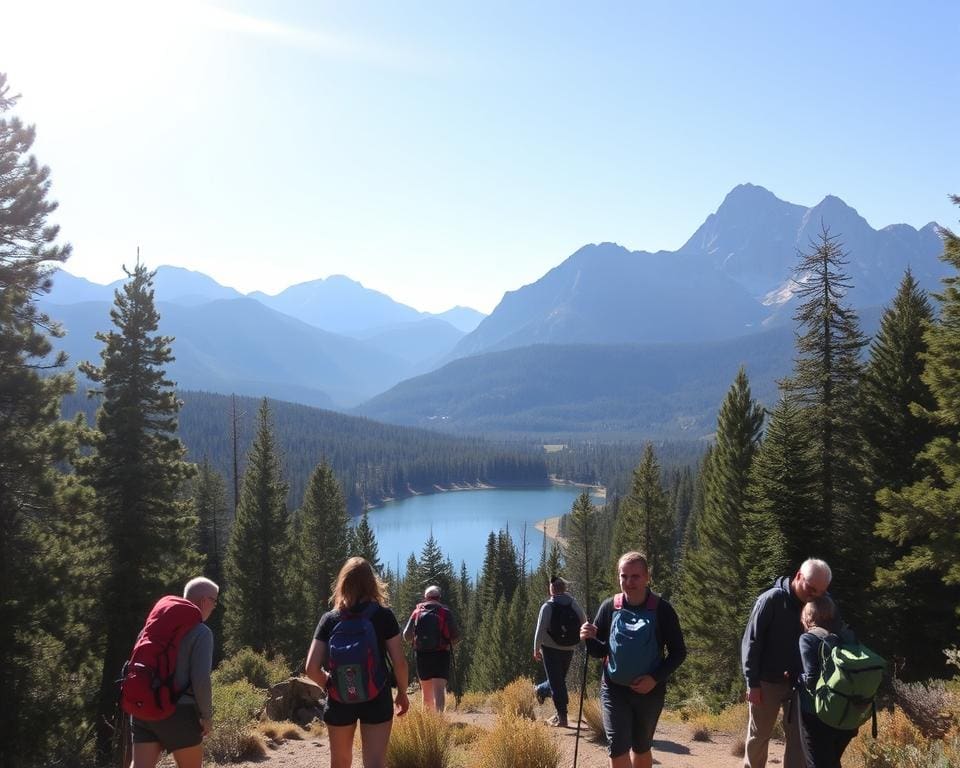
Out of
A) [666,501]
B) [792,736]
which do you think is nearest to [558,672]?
[792,736]

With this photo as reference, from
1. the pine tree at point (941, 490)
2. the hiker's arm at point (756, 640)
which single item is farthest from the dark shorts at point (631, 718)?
the pine tree at point (941, 490)

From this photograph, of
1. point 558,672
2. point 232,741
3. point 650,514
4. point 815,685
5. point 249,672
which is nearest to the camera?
point 815,685

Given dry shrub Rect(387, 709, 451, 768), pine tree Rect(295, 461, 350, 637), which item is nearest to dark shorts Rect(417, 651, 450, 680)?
dry shrub Rect(387, 709, 451, 768)

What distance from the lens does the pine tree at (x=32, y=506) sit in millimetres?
10459

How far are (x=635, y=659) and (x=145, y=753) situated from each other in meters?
3.40

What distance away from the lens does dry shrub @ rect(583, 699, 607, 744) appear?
295 inches

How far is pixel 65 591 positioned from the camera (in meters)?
11.4

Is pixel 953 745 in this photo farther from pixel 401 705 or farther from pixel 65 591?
pixel 65 591

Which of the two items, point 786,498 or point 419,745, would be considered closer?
point 419,745

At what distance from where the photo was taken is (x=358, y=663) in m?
4.15

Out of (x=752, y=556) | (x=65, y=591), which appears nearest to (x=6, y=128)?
(x=65, y=591)

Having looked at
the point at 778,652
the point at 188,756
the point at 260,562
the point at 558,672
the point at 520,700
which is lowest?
the point at 260,562

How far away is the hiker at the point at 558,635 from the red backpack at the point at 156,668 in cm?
444

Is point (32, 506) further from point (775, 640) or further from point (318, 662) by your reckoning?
point (775, 640)
